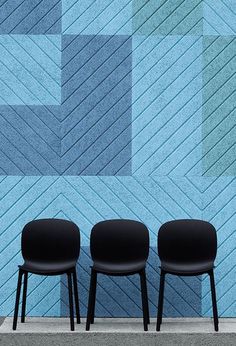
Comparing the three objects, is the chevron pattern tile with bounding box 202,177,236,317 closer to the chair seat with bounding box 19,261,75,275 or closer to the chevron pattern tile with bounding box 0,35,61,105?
the chair seat with bounding box 19,261,75,275

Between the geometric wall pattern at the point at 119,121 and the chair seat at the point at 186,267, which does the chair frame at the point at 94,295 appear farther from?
the geometric wall pattern at the point at 119,121

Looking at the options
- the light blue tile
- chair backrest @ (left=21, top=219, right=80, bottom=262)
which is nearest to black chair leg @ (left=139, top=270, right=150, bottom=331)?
the light blue tile

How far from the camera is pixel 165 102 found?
213 inches

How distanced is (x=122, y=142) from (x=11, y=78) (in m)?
1.14

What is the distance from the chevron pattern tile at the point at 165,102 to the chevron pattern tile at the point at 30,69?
715 millimetres

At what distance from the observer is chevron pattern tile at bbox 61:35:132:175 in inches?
213

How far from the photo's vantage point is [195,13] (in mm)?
5418

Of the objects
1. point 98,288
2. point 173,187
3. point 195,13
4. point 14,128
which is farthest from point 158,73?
point 98,288

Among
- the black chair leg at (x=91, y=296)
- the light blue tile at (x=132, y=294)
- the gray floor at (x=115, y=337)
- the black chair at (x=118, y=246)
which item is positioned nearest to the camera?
the gray floor at (x=115, y=337)

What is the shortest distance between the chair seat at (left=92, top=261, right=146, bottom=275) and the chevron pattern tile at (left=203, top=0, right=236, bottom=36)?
2124 mm

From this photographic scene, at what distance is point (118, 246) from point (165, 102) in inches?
52.6

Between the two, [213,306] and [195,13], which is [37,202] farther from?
[195,13]

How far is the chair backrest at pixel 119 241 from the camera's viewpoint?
5.07 m

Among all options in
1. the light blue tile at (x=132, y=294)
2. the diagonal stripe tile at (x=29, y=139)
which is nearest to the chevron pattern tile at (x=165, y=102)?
the diagonal stripe tile at (x=29, y=139)
